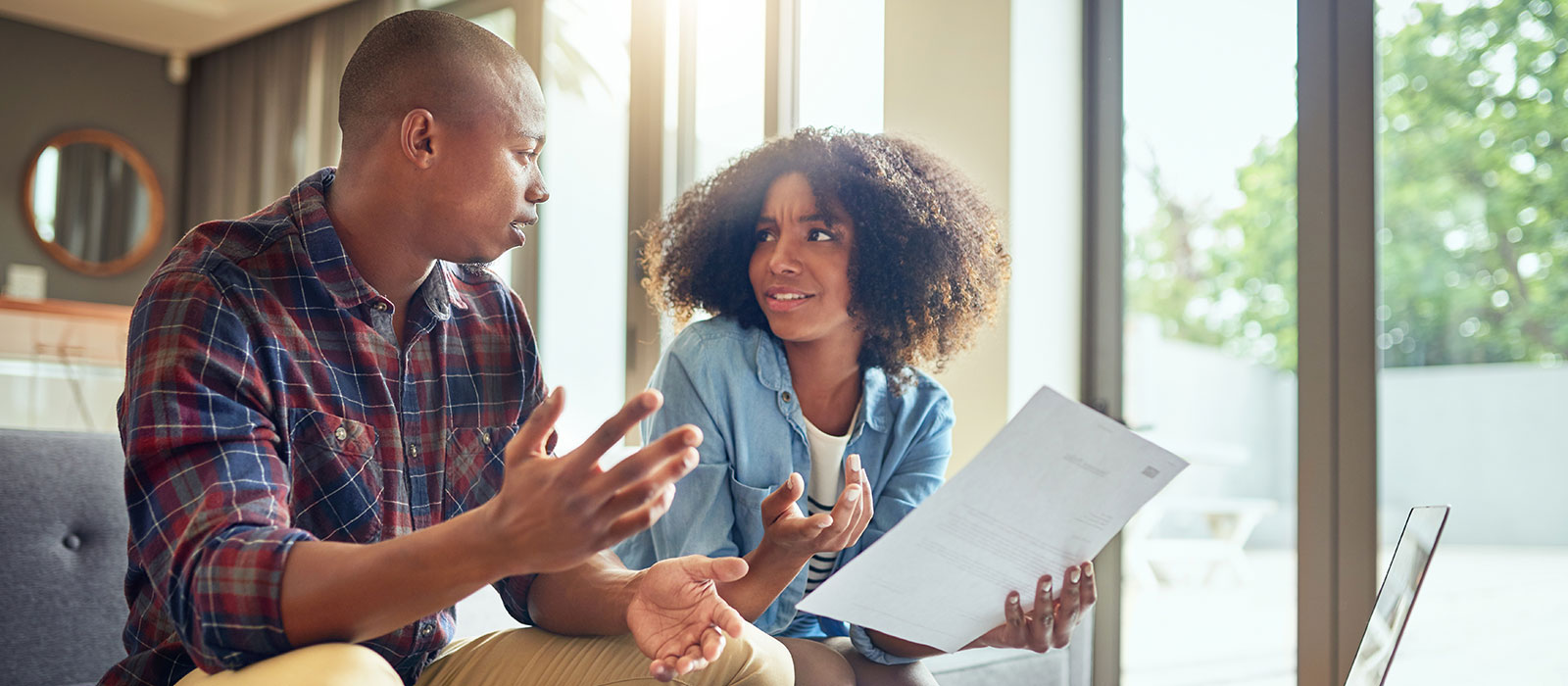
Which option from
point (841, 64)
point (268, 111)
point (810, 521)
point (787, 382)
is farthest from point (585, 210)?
point (810, 521)

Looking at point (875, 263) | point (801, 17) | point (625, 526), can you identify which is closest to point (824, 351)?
point (875, 263)

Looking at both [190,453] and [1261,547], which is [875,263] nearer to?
[190,453]

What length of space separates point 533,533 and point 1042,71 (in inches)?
88.8

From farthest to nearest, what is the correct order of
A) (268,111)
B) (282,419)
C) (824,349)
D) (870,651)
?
(268,111), (824,349), (870,651), (282,419)

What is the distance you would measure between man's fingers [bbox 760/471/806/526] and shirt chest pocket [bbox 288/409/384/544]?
1.32 ft

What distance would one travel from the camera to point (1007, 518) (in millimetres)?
1224

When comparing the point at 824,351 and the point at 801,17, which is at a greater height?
the point at 801,17

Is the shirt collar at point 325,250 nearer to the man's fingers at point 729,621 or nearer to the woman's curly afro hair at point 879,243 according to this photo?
the man's fingers at point 729,621

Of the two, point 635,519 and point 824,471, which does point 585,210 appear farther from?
point 635,519

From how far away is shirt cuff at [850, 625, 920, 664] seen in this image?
5.05 feet

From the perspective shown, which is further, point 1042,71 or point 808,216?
point 1042,71

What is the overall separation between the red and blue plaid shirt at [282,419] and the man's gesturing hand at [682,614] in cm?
23

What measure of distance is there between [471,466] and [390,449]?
0.11 m

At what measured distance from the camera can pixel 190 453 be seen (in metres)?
0.94
